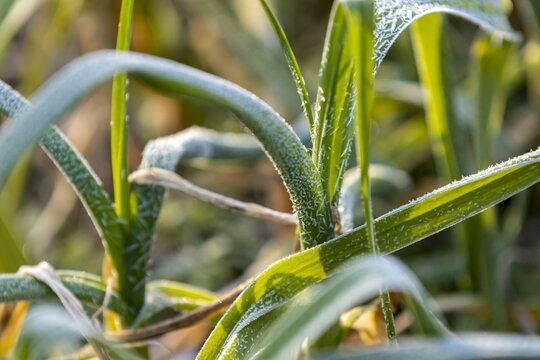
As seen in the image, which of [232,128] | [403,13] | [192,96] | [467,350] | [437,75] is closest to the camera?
[467,350]

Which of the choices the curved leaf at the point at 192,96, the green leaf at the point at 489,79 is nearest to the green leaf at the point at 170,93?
the curved leaf at the point at 192,96

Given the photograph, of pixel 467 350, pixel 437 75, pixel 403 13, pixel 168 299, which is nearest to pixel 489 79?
pixel 437 75

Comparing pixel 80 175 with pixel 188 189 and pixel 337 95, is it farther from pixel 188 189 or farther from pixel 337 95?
pixel 337 95

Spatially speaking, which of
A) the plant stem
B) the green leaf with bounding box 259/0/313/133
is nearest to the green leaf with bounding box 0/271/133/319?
the plant stem

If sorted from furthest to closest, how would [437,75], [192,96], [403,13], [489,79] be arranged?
[489,79], [437,75], [403,13], [192,96]

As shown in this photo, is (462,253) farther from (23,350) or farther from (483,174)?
(23,350)

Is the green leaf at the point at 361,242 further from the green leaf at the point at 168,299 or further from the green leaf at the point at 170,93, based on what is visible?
the green leaf at the point at 168,299
